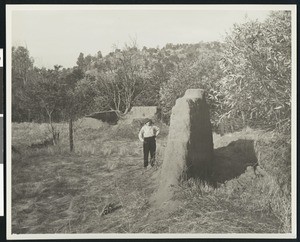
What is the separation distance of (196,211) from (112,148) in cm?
144

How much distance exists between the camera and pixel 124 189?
5836 mm

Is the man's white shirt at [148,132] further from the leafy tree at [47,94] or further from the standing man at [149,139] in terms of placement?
the leafy tree at [47,94]

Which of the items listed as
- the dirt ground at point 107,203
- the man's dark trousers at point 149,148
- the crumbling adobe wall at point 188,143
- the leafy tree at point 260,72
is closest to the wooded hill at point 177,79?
the leafy tree at point 260,72

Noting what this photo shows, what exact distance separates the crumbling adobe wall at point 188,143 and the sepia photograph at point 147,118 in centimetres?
1

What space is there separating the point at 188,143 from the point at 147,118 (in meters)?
0.70

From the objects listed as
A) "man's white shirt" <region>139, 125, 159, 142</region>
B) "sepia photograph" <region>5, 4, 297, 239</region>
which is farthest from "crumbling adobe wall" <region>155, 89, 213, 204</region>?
"man's white shirt" <region>139, 125, 159, 142</region>

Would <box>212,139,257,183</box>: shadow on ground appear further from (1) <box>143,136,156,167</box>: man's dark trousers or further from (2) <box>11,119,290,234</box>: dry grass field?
(1) <box>143,136,156,167</box>: man's dark trousers

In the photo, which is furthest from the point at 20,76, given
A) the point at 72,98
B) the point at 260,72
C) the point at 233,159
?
the point at 260,72

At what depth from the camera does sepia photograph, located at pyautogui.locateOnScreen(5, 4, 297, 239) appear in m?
5.74

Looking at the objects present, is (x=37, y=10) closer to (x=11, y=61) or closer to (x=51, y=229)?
(x=11, y=61)

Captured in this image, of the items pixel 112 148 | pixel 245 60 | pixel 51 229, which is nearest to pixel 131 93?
pixel 112 148

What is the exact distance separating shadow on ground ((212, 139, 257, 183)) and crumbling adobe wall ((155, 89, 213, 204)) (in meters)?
0.12

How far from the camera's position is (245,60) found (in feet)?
19.0

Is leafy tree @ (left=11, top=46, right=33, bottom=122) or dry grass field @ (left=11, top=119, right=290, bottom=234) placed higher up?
leafy tree @ (left=11, top=46, right=33, bottom=122)
